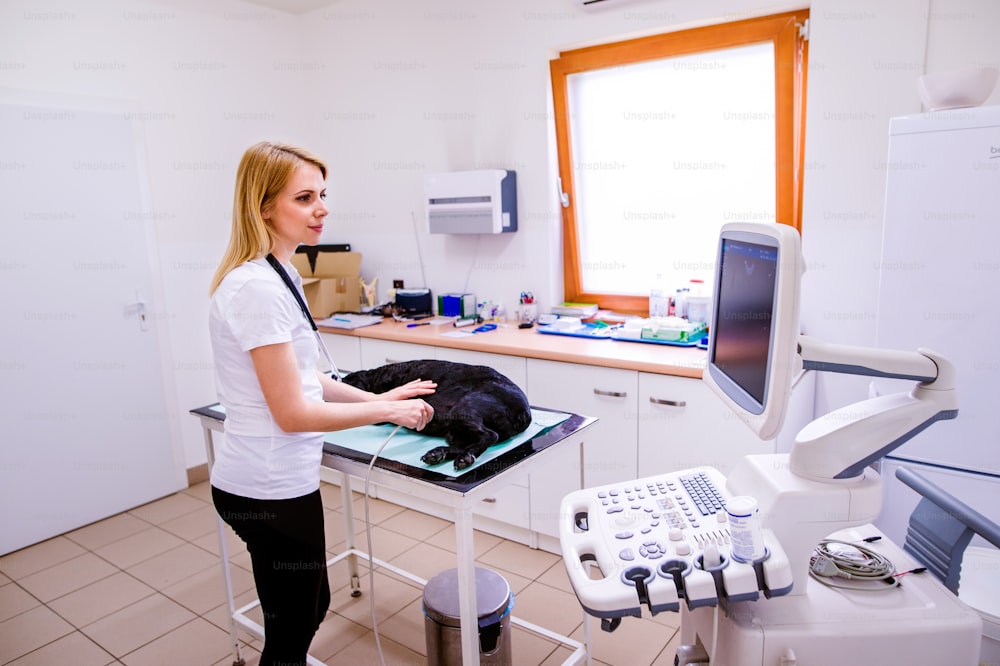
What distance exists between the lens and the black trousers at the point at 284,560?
1.63 meters

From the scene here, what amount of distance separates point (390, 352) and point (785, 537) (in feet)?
8.12

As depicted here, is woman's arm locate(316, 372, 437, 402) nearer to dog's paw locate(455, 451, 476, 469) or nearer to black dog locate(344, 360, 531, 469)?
black dog locate(344, 360, 531, 469)

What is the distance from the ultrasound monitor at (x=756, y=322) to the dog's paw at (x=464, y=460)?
64 cm

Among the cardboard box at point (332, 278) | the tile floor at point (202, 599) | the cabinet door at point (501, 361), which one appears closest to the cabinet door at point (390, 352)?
the cabinet door at point (501, 361)

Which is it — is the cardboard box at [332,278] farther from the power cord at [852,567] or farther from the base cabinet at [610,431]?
the power cord at [852,567]

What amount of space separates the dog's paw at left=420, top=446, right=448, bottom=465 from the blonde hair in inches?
26.4

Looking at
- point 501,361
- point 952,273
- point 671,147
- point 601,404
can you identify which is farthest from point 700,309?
point 952,273

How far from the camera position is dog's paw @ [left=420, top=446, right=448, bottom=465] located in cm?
172

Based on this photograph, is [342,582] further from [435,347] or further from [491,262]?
[491,262]

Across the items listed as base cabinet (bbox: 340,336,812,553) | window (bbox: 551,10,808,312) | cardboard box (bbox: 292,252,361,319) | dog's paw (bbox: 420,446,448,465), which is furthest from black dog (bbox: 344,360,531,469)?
cardboard box (bbox: 292,252,361,319)

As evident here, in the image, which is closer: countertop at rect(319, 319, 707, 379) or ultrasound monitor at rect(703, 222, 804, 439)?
ultrasound monitor at rect(703, 222, 804, 439)

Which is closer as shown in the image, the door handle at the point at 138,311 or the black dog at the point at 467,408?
the black dog at the point at 467,408

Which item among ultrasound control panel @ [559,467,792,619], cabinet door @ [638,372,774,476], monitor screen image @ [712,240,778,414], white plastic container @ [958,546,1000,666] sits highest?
monitor screen image @ [712,240,778,414]

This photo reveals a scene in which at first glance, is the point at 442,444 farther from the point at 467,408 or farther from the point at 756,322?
the point at 756,322
